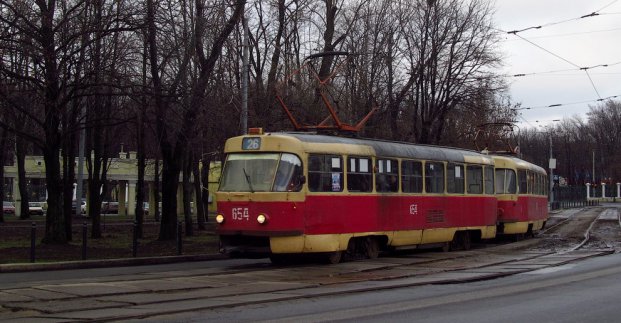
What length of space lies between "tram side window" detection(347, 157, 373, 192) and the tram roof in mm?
474

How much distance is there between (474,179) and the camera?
23312mm

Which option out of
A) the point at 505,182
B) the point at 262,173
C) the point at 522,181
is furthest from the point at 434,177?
the point at 522,181

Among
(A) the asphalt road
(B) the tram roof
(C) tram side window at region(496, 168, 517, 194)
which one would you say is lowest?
(A) the asphalt road

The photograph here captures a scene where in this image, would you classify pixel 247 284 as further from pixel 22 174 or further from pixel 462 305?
pixel 22 174

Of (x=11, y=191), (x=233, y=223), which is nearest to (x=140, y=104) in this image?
(x=233, y=223)

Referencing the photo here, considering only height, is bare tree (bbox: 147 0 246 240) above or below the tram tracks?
above

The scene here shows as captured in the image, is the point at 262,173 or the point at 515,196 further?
the point at 515,196

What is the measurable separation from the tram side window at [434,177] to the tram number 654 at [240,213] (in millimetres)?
6495

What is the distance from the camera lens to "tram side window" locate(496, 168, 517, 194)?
86.5 ft

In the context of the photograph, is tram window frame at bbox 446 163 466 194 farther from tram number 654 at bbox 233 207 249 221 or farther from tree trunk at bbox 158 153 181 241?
tree trunk at bbox 158 153 181 241

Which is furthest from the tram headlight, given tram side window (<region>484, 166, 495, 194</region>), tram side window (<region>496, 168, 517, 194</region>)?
tram side window (<region>496, 168, 517, 194</region>)

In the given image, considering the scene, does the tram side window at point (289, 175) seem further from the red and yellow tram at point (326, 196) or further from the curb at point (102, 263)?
the curb at point (102, 263)

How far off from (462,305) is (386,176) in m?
8.30

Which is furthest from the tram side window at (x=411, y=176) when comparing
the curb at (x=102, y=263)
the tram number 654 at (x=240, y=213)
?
the curb at (x=102, y=263)
